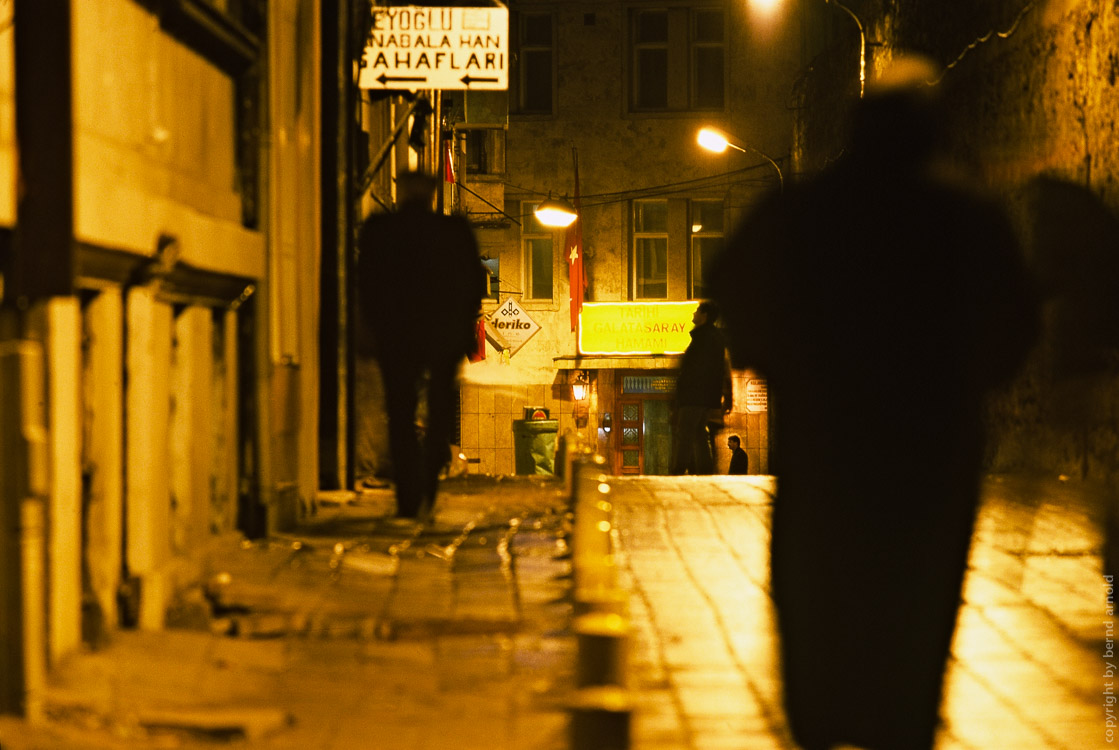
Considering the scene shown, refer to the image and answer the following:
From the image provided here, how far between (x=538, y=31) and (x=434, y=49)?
22670mm

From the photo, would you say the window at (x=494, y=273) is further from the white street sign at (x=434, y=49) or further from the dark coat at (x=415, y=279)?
the dark coat at (x=415, y=279)

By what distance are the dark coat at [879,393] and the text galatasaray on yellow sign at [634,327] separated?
2838 centimetres

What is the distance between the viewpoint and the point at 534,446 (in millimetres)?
24281

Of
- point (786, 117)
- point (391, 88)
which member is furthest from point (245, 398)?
point (786, 117)

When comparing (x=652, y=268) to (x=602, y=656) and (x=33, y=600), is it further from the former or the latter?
(x=602, y=656)

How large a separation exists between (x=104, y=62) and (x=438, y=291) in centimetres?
280

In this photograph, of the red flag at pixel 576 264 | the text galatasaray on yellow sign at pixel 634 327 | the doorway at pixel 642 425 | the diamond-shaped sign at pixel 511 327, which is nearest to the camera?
the diamond-shaped sign at pixel 511 327

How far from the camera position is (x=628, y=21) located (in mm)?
33656

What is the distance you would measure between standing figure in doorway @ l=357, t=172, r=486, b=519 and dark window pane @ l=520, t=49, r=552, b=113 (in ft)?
85.9

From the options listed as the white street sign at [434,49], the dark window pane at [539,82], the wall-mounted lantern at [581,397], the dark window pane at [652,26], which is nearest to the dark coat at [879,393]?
the white street sign at [434,49]

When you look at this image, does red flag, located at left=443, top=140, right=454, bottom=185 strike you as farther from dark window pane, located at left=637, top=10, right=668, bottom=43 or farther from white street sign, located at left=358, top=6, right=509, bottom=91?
dark window pane, located at left=637, top=10, right=668, bottom=43

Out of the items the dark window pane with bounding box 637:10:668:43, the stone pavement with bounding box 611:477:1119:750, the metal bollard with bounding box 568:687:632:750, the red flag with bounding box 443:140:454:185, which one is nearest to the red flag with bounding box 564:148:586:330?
the dark window pane with bounding box 637:10:668:43

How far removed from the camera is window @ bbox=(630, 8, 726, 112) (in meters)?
33.5

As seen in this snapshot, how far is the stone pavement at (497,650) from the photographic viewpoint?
4.53 metres
